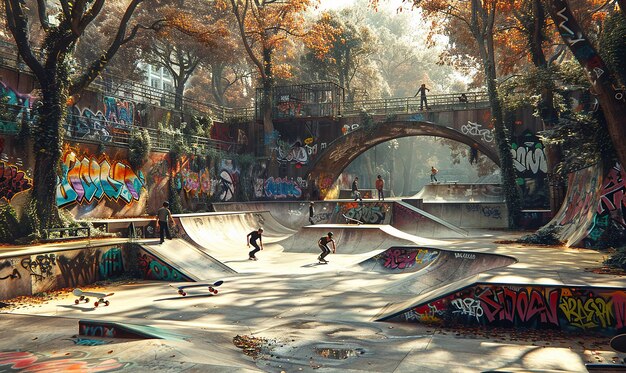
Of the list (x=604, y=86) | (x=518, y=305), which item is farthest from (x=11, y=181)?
(x=604, y=86)

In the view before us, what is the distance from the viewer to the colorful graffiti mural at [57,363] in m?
6.20

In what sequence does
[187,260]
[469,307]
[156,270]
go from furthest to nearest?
[187,260] → [156,270] → [469,307]

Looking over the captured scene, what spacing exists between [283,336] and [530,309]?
466cm

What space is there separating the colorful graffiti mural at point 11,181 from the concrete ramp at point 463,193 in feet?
80.7

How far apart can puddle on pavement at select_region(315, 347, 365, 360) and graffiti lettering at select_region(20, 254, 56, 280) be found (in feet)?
29.7

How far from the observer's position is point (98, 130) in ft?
88.4

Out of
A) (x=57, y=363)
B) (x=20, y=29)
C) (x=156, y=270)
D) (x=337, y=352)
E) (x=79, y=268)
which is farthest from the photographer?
(x=20, y=29)

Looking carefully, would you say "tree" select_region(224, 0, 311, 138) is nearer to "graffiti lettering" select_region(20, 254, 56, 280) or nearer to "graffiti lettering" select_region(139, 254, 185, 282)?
"graffiti lettering" select_region(139, 254, 185, 282)

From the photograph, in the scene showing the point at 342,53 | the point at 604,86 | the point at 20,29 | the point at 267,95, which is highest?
the point at 342,53

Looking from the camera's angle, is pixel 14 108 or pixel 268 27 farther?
pixel 268 27

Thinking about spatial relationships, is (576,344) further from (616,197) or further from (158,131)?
(158,131)

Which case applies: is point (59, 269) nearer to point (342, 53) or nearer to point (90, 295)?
point (90, 295)

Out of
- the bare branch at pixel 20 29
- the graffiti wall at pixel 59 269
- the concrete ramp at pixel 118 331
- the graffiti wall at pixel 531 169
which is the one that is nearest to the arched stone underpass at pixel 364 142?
the graffiti wall at pixel 531 169

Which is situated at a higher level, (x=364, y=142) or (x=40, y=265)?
(x=364, y=142)
